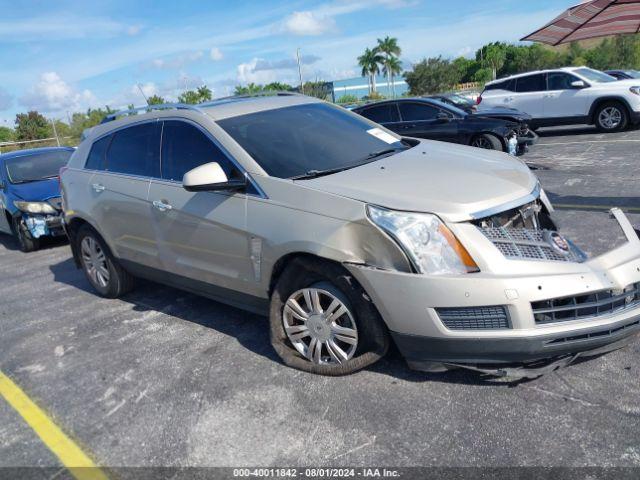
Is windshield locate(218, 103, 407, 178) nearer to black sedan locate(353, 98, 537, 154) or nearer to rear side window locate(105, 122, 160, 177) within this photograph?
rear side window locate(105, 122, 160, 177)

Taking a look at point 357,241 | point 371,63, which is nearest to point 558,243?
point 357,241

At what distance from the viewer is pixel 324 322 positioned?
130 inches

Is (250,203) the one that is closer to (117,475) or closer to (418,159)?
(418,159)

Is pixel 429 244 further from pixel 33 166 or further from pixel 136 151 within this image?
pixel 33 166

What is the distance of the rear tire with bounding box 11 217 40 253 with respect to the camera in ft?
26.4

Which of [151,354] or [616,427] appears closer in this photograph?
[616,427]

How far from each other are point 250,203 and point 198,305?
177cm

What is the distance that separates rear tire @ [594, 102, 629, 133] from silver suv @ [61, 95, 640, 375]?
37.5ft

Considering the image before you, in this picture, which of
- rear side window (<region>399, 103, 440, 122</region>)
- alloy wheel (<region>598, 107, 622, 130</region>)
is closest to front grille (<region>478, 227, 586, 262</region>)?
rear side window (<region>399, 103, 440, 122</region>)

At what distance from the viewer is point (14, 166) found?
353 inches

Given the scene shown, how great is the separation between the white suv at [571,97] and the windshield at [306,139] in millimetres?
11383

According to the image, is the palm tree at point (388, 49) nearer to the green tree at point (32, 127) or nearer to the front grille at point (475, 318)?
the green tree at point (32, 127)

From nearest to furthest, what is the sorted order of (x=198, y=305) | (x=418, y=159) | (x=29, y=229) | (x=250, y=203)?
(x=250, y=203) < (x=418, y=159) < (x=198, y=305) < (x=29, y=229)

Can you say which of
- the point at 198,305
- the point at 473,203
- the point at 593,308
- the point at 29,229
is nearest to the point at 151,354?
the point at 198,305
